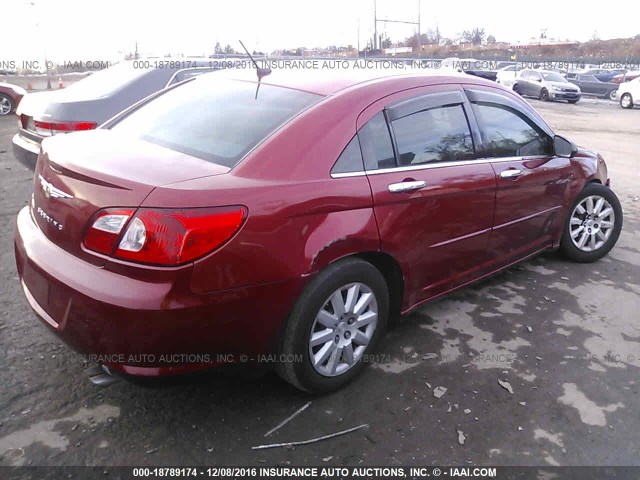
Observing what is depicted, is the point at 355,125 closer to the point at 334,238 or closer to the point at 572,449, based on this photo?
the point at 334,238

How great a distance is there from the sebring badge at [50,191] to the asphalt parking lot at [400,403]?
96cm

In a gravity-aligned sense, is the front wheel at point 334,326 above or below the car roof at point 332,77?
below

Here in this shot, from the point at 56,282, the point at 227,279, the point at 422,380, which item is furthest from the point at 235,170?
the point at 422,380

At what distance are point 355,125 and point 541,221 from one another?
2.03 metres

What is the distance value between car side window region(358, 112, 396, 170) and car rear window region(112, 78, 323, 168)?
1.00ft

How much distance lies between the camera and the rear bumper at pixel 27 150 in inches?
213

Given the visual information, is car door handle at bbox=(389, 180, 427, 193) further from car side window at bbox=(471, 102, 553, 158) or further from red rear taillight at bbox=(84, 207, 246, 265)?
red rear taillight at bbox=(84, 207, 246, 265)

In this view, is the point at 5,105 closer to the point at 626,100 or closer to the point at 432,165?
the point at 432,165

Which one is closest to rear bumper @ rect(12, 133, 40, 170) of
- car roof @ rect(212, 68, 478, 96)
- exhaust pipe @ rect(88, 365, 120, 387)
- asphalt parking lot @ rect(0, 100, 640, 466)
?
asphalt parking lot @ rect(0, 100, 640, 466)

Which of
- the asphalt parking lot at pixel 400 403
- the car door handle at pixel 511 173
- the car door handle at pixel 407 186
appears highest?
the car door handle at pixel 407 186

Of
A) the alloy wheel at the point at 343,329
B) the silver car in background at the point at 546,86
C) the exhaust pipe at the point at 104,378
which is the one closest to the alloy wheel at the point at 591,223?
the alloy wheel at the point at 343,329

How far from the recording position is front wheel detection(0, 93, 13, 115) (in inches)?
576

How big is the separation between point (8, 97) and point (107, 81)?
10451 millimetres

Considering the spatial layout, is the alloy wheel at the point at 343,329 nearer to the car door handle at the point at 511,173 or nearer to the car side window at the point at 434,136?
the car side window at the point at 434,136
